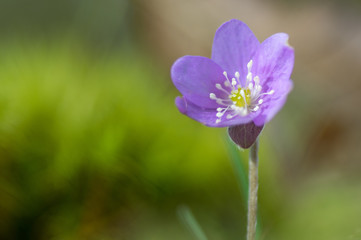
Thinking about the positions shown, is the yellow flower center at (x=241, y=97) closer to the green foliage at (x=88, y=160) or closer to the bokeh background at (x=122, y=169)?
the bokeh background at (x=122, y=169)

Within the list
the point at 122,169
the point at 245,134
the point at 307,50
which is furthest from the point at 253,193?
the point at 307,50

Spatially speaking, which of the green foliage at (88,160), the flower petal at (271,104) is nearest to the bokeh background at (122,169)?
the green foliage at (88,160)

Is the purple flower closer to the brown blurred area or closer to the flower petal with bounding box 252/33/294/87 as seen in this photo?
the flower petal with bounding box 252/33/294/87

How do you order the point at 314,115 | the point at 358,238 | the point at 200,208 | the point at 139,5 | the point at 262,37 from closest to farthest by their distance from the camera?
the point at 358,238
the point at 200,208
the point at 314,115
the point at 262,37
the point at 139,5

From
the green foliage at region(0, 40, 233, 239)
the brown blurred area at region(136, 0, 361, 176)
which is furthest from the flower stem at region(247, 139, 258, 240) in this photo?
the brown blurred area at region(136, 0, 361, 176)

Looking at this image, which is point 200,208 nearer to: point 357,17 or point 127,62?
point 127,62

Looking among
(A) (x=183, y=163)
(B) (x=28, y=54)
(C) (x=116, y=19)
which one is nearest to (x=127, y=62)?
(B) (x=28, y=54)
